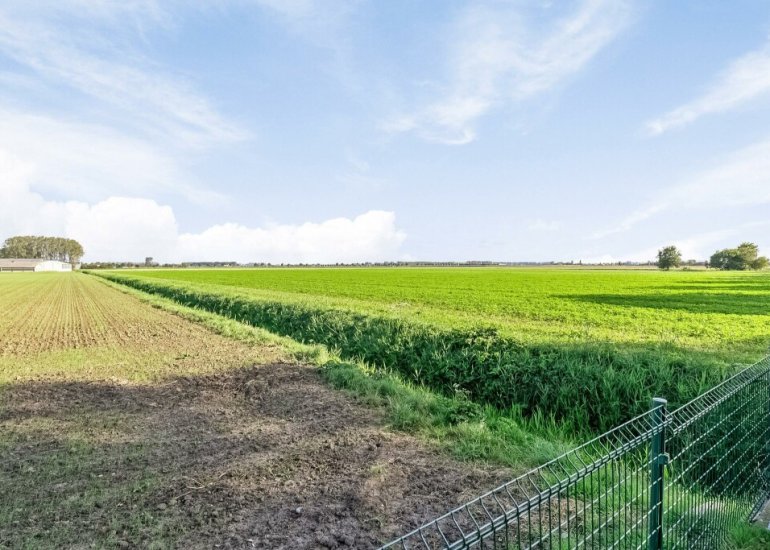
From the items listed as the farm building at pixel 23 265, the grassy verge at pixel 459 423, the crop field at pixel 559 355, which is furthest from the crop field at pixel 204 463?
the farm building at pixel 23 265

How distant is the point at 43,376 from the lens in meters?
11.2

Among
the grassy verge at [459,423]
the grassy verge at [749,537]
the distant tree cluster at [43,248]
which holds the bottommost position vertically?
the grassy verge at [749,537]

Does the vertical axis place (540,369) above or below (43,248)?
below

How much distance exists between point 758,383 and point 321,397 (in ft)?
21.5

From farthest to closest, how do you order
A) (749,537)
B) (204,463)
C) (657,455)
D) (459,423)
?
(459,423)
(204,463)
(749,537)
(657,455)

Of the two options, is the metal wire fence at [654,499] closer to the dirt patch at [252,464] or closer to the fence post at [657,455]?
the fence post at [657,455]

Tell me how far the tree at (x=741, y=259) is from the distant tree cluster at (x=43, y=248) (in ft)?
748

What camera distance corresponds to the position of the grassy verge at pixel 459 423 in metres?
6.32

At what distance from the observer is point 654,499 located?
319cm

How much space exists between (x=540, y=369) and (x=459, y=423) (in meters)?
3.84

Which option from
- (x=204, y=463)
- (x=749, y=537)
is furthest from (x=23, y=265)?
(x=749, y=537)

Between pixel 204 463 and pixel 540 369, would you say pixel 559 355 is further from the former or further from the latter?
pixel 204 463

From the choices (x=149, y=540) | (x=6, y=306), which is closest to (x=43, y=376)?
(x=149, y=540)

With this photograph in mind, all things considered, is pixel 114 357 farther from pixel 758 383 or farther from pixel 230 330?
pixel 758 383
